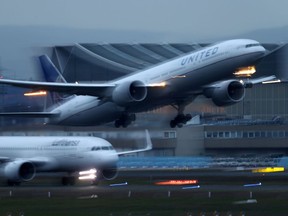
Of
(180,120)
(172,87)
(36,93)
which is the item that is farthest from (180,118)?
(36,93)

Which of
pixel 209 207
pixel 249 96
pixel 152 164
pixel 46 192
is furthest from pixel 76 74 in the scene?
pixel 209 207

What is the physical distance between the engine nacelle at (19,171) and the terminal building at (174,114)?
7.88 m

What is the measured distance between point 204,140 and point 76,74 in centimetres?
3322

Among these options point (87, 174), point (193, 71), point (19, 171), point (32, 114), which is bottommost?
point (87, 174)

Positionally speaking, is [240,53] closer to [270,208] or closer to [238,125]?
[270,208]

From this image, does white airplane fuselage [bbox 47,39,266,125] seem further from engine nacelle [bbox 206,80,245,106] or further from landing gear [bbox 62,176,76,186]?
landing gear [bbox 62,176,76,186]

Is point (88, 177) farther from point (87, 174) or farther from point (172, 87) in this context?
point (172, 87)

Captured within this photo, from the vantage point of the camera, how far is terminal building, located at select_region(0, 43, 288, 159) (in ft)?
221

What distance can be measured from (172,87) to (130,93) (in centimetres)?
283

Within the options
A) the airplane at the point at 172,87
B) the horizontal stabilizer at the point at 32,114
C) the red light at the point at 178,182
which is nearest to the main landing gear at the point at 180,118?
the airplane at the point at 172,87

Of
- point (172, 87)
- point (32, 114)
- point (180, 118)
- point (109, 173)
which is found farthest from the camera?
point (32, 114)

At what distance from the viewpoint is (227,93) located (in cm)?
5781

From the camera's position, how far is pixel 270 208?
38250 millimetres

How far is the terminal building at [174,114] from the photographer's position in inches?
2653
